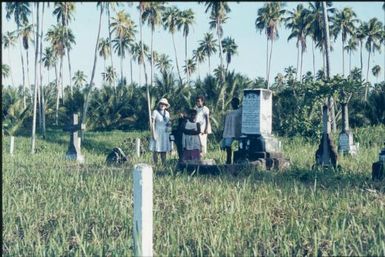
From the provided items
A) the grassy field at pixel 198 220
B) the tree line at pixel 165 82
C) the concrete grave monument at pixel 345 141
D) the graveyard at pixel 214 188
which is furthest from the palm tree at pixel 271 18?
the grassy field at pixel 198 220

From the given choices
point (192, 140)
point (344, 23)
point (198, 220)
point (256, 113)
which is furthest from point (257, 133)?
point (344, 23)

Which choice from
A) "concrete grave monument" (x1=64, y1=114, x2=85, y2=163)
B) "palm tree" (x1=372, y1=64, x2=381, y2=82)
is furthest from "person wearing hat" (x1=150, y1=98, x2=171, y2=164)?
"palm tree" (x1=372, y1=64, x2=381, y2=82)

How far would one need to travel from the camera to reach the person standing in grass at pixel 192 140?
36.1 ft

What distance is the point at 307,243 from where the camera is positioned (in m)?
4.29

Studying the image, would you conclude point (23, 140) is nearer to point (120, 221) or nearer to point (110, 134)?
point (110, 134)

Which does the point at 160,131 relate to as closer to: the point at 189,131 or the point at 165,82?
the point at 189,131

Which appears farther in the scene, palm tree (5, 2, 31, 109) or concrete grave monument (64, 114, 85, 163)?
palm tree (5, 2, 31, 109)

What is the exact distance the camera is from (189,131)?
433 inches

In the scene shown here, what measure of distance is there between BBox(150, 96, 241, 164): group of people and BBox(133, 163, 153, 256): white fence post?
729 cm

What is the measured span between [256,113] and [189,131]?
216 centimetres

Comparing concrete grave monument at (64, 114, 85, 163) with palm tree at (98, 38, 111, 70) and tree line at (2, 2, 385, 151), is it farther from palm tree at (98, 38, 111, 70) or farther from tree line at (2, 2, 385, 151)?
palm tree at (98, 38, 111, 70)

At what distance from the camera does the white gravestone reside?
12383 mm

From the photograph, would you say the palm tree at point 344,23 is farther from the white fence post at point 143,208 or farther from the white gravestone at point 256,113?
the white fence post at point 143,208

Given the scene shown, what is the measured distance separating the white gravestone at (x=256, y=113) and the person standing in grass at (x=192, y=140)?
1.81 meters
